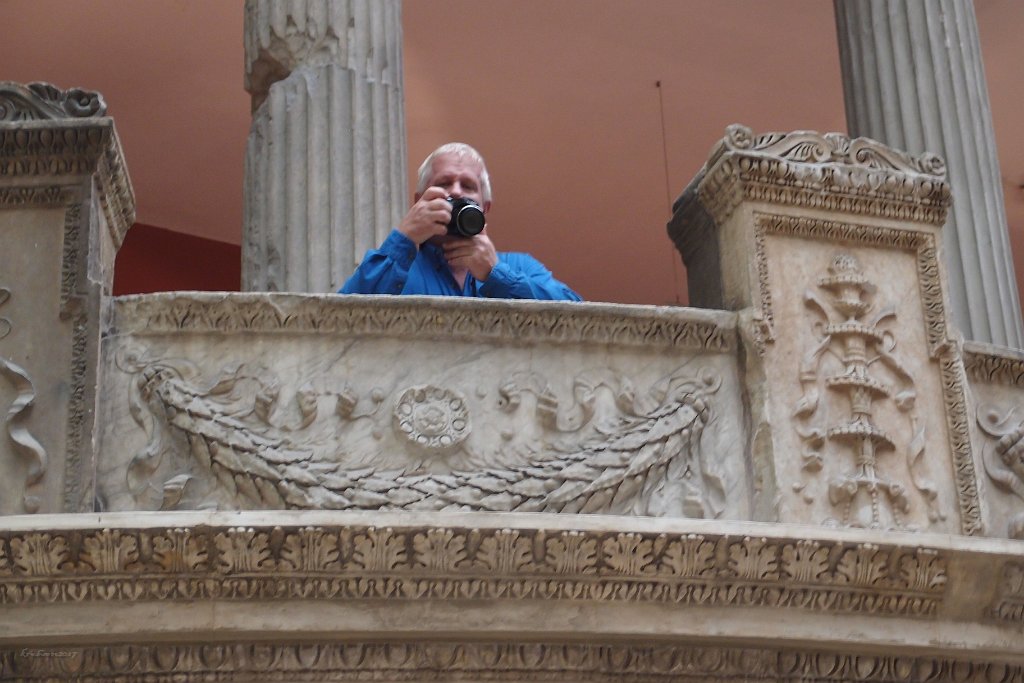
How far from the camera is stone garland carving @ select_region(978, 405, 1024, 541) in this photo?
7250 mm

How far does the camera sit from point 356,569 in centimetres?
613

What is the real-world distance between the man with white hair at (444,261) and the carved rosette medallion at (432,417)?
52 centimetres

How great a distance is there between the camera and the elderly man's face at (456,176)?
7453 millimetres

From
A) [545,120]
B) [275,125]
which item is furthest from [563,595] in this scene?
[545,120]

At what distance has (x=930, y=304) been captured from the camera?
7312 mm

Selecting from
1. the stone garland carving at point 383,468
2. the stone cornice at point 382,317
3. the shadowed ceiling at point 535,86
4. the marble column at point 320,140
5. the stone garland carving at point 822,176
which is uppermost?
the shadowed ceiling at point 535,86

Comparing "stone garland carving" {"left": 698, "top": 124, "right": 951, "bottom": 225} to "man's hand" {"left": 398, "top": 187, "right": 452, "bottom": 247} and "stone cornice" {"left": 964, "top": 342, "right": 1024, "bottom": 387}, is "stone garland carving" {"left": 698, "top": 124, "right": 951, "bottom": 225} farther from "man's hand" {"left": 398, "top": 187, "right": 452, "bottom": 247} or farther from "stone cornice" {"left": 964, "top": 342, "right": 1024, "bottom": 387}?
"man's hand" {"left": 398, "top": 187, "right": 452, "bottom": 247}

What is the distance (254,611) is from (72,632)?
56 centimetres

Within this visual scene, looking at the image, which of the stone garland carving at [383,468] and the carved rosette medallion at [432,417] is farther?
the carved rosette medallion at [432,417]

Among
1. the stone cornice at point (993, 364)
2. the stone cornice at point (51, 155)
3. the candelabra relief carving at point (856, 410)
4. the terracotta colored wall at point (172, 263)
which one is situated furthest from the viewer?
the terracotta colored wall at point (172, 263)

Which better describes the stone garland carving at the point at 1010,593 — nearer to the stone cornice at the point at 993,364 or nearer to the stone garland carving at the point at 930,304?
the stone garland carving at the point at 930,304

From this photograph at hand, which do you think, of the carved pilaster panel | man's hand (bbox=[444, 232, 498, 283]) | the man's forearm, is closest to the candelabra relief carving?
man's hand (bbox=[444, 232, 498, 283])

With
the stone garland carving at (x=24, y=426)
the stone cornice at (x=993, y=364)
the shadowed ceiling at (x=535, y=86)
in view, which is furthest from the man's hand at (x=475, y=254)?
the shadowed ceiling at (x=535, y=86)

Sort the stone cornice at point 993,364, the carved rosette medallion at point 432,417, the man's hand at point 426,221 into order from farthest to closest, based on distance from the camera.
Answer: the stone cornice at point 993,364
the man's hand at point 426,221
the carved rosette medallion at point 432,417
